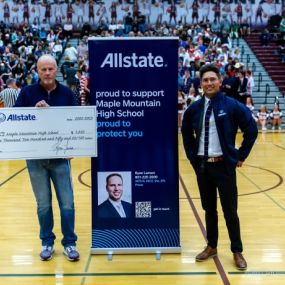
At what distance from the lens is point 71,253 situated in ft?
15.9

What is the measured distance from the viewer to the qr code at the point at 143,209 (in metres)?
4.94

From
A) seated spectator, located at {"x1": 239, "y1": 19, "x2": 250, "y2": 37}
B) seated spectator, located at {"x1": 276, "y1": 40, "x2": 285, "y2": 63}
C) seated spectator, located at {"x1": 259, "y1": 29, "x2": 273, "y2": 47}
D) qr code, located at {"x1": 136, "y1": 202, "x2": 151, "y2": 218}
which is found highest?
seated spectator, located at {"x1": 239, "y1": 19, "x2": 250, "y2": 37}

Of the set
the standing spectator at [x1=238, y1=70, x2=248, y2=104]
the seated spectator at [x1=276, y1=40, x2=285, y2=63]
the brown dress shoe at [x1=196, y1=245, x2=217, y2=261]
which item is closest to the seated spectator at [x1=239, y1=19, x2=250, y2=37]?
the seated spectator at [x1=276, y1=40, x2=285, y2=63]

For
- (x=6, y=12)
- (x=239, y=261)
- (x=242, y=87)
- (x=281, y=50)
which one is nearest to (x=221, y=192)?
(x=239, y=261)

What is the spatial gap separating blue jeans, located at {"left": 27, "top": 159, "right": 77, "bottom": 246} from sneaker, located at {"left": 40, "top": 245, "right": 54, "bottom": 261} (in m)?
0.04

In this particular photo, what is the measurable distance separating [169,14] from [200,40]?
5.43 m

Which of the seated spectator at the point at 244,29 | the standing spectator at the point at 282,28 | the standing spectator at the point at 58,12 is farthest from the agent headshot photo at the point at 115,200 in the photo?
the standing spectator at the point at 58,12

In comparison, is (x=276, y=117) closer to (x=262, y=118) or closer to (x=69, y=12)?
(x=262, y=118)

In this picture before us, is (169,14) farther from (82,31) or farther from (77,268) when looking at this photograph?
(77,268)

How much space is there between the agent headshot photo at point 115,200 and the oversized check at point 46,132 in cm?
36

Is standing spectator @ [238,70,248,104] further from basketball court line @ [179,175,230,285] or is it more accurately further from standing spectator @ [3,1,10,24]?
standing spectator @ [3,1,10,24]

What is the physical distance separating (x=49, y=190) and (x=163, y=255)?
1284mm

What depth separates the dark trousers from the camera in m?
4.57

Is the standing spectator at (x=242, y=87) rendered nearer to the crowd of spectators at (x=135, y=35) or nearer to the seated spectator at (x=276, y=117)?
the crowd of spectators at (x=135, y=35)
